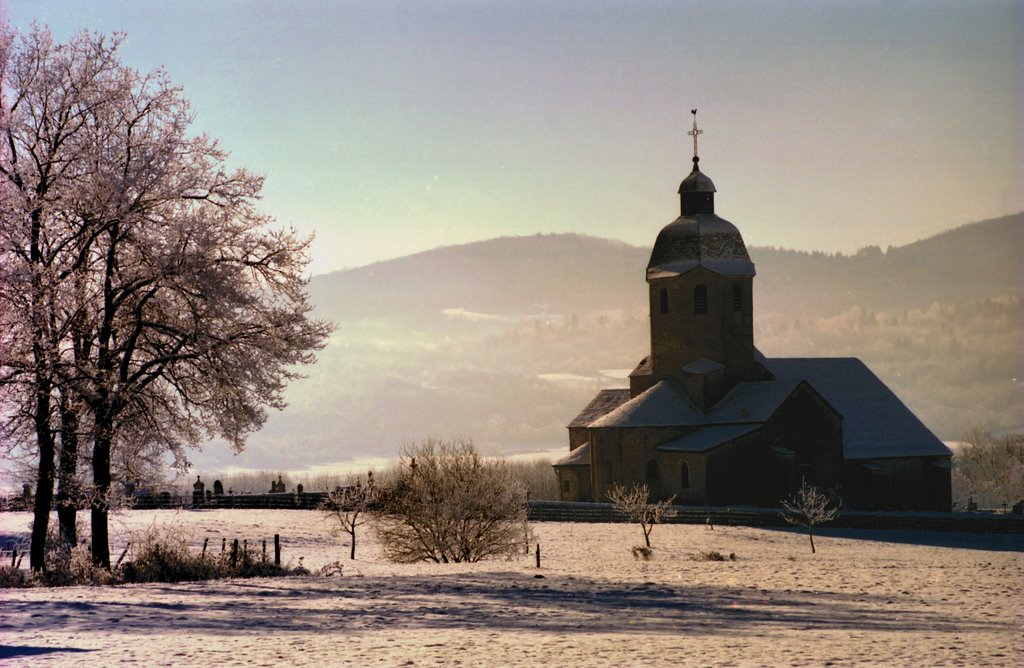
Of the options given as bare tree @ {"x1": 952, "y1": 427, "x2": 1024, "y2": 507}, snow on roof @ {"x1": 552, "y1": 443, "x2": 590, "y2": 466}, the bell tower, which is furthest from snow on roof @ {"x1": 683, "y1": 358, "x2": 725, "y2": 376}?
bare tree @ {"x1": 952, "y1": 427, "x2": 1024, "y2": 507}

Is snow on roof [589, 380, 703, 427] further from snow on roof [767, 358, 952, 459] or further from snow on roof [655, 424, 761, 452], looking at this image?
snow on roof [767, 358, 952, 459]

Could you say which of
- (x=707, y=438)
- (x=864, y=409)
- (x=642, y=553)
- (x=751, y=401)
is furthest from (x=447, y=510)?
(x=864, y=409)

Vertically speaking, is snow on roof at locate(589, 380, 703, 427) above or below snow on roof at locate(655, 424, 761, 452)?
above

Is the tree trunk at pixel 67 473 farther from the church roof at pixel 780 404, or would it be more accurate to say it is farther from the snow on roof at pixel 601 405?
the snow on roof at pixel 601 405

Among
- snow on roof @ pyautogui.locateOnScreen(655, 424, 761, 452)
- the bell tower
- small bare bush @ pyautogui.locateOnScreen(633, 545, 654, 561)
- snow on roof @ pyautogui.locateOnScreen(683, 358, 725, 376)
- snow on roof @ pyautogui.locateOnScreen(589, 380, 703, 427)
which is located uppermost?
the bell tower

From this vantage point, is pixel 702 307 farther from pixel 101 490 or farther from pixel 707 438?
pixel 101 490

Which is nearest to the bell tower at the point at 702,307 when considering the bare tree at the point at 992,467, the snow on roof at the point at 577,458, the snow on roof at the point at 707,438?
the snow on roof at the point at 707,438

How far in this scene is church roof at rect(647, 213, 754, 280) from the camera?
69.6 metres

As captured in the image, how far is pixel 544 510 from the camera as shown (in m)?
59.0

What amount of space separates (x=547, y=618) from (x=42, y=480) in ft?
50.0

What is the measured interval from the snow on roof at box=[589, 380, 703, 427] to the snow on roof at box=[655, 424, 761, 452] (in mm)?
1196

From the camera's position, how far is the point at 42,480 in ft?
94.8

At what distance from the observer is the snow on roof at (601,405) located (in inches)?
2970

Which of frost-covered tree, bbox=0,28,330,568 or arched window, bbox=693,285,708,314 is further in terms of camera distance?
arched window, bbox=693,285,708,314
